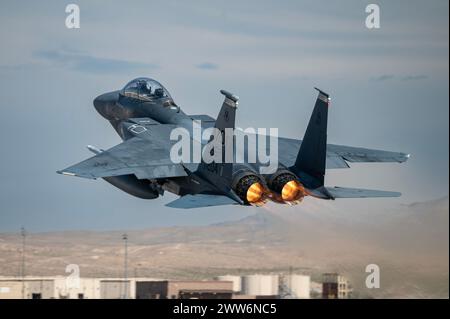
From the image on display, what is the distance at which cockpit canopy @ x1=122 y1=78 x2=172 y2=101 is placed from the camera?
252 feet

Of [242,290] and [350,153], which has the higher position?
[350,153]

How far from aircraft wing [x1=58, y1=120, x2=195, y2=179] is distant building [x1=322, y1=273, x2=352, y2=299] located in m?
8.70

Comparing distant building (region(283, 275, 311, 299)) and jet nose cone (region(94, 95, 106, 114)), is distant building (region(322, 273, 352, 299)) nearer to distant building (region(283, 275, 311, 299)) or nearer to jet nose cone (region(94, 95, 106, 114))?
distant building (region(283, 275, 311, 299))

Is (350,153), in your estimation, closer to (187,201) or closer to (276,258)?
(276,258)

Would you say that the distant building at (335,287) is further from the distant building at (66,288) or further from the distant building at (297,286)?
the distant building at (66,288)

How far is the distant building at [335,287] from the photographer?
74.4m

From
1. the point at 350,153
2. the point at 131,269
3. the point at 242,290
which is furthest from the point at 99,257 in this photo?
the point at 350,153

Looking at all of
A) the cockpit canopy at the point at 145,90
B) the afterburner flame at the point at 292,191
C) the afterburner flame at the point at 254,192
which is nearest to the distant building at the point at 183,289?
the cockpit canopy at the point at 145,90

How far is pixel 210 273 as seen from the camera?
7888 centimetres

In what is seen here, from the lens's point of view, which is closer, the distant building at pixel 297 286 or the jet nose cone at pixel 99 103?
the distant building at pixel 297 286
